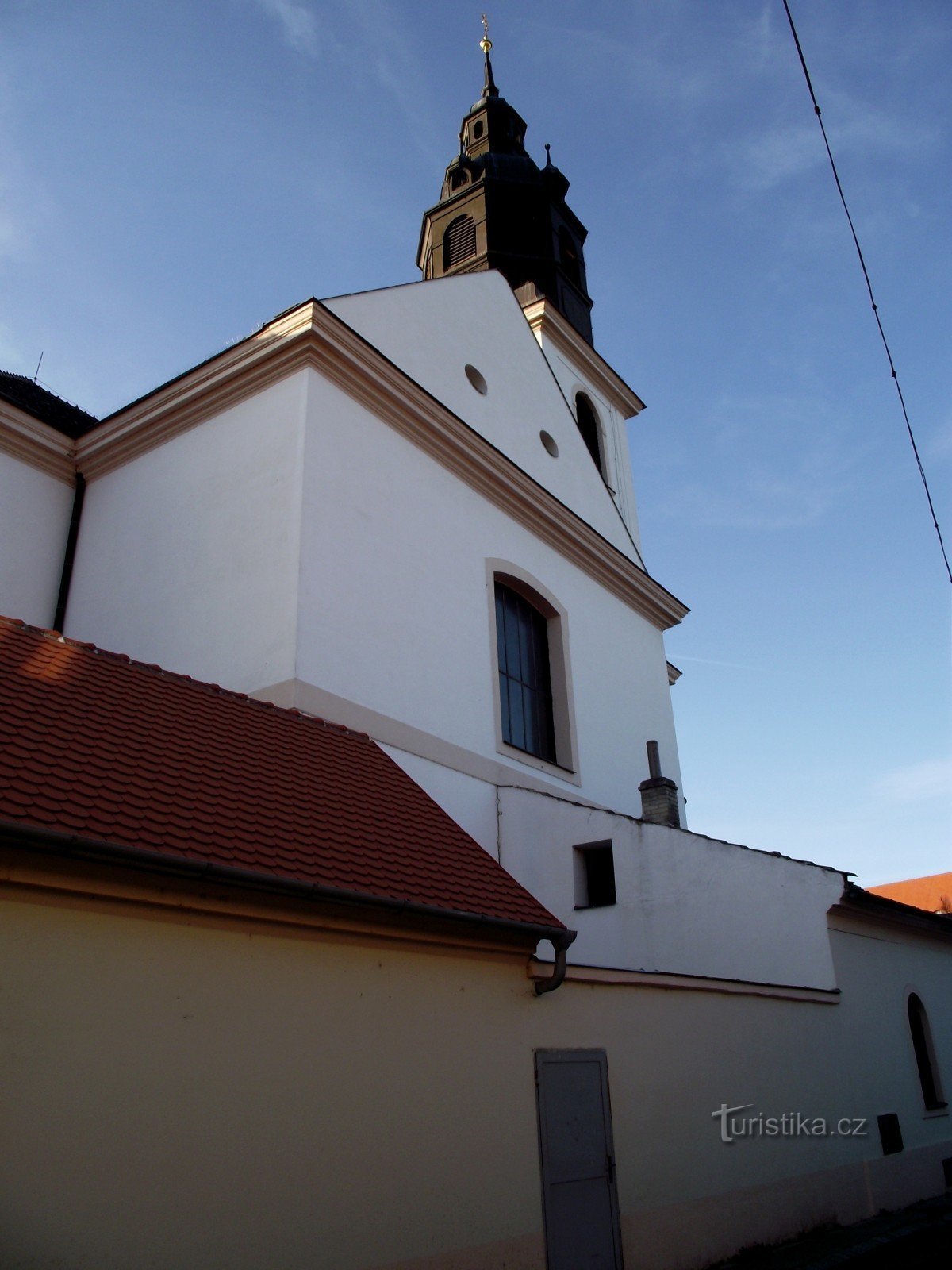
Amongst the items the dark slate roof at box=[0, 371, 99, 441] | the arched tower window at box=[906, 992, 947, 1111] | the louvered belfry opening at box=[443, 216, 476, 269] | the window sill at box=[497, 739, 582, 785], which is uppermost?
the louvered belfry opening at box=[443, 216, 476, 269]

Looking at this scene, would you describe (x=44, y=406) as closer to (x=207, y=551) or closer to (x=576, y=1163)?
(x=207, y=551)

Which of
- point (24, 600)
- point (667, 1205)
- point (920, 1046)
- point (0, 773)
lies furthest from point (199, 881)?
point (920, 1046)

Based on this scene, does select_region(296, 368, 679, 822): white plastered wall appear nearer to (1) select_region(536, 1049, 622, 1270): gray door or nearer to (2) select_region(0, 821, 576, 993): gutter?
(2) select_region(0, 821, 576, 993): gutter

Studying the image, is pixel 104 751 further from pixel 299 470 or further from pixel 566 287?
pixel 566 287

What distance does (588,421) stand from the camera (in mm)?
18344

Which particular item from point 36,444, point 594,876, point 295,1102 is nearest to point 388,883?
point 295,1102

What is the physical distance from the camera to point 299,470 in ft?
29.5

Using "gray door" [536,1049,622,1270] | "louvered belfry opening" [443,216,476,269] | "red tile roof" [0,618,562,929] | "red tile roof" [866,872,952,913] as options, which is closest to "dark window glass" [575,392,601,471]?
"louvered belfry opening" [443,216,476,269]

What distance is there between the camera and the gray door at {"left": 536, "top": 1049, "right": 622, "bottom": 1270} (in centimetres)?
579

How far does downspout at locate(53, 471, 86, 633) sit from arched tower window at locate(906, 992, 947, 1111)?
33.2ft

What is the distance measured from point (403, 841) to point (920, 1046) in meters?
7.96

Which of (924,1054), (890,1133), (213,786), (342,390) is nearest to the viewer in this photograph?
(213,786)

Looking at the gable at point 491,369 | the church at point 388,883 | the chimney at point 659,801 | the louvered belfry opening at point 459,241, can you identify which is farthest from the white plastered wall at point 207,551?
the louvered belfry opening at point 459,241

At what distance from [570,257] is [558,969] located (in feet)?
55.7
